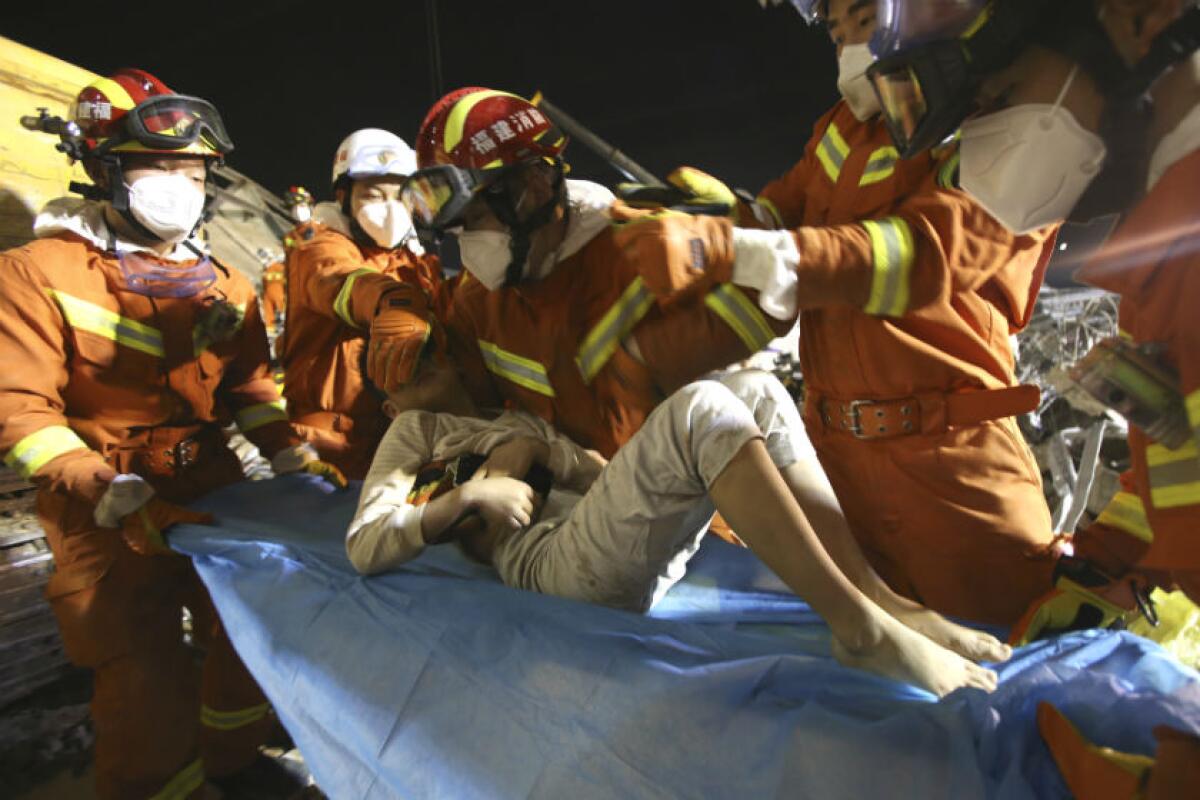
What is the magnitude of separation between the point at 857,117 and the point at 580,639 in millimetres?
1336

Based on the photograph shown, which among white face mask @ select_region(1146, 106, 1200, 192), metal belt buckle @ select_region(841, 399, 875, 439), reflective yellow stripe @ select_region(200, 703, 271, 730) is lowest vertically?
reflective yellow stripe @ select_region(200, 703, 271, 730)

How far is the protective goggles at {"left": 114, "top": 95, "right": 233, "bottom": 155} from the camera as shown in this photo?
1.97m

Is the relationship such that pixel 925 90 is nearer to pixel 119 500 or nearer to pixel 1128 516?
pixel 1128 516

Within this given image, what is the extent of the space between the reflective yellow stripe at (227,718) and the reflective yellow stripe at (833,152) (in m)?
2.71

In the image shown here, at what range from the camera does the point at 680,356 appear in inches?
63.4

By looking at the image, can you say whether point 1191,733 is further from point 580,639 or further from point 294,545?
point 294,545

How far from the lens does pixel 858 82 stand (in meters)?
1.34

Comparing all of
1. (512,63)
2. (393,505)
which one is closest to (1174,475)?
(393,505)

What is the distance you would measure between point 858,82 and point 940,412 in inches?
30.1

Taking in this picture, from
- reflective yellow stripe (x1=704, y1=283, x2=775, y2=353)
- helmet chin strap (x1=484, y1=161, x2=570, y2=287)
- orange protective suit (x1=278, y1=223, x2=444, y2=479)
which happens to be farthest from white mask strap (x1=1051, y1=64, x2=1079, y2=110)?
orange protective suit (x1=278, y1=223, x2=444, y2=479)

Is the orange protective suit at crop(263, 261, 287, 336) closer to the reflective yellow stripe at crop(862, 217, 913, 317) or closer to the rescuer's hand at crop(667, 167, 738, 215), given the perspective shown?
the rescuer's hand at crop(667, 167, 738, 215)

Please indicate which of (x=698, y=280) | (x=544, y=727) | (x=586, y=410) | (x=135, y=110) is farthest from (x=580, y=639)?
(x=135, y=110)

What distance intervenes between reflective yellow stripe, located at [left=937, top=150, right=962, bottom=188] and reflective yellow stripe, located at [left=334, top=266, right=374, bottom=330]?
6.36 feet

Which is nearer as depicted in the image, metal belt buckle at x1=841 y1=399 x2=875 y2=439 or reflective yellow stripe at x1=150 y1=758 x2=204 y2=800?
metal belt buckle at x1=841 y1=399 x2=875 y2=439
